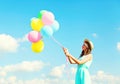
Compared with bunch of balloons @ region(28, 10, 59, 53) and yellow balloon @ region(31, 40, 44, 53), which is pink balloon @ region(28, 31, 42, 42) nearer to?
bunch of balloons @ region(28, 10, 59, 53)

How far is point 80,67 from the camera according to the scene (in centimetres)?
446

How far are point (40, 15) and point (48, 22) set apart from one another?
0.36 meters

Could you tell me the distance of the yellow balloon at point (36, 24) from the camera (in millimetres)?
4738

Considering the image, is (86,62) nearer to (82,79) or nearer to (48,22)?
(82,79)

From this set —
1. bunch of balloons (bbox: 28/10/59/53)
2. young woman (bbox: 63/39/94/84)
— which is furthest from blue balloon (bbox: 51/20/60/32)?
young woman (bbox: 63/39/94/84)

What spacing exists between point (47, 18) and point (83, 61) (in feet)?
5.57

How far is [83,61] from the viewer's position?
4188 millimetres

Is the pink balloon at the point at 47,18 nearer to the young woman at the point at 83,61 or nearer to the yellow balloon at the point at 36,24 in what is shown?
the yellow balloon at the point at 36,24

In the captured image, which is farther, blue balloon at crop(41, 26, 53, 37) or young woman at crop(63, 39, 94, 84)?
blue balloon at crop(41, 26, 53, 37)

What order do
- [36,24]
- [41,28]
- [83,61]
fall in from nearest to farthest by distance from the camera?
1. [83,61]
2. [36,24]
3. [41,28]

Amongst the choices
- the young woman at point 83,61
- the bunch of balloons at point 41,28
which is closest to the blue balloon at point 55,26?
the bunch of balloons at point 41,28

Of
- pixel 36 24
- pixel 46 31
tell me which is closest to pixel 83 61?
pixel 46 31

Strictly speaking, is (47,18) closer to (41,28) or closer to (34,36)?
(41,28)

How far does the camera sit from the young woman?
12.9 feet
